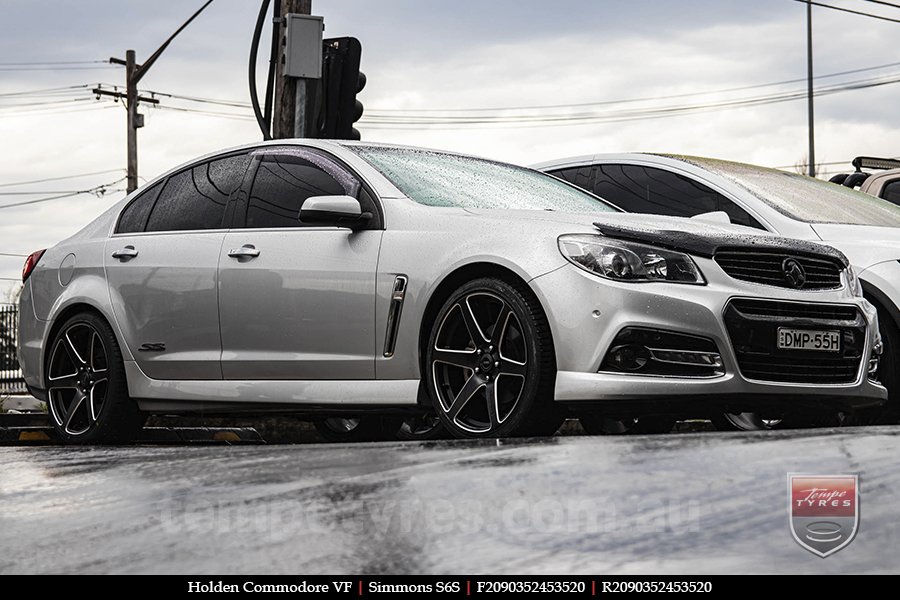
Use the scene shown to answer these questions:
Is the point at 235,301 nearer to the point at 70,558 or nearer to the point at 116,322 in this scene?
the point at 116,322

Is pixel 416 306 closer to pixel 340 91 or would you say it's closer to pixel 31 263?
pixel 31 263

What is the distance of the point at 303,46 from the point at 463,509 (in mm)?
7397

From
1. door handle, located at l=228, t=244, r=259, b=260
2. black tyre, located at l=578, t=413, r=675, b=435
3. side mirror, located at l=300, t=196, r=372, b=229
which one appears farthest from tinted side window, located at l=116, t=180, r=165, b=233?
black tyre, located at l=578, t=413, r=675, b=435

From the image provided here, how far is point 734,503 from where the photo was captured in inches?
149

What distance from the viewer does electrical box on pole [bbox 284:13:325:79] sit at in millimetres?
10539

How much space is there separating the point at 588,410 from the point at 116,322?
119 inches

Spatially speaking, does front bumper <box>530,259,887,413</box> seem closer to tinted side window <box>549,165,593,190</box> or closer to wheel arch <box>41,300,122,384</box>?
wheel arch <box>41,300,122,384</box>

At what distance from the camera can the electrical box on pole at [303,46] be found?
34.6 ft

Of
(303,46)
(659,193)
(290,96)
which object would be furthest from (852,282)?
(290,96)

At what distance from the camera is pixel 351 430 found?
8.94 metres

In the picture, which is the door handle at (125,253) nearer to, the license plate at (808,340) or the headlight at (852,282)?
the license plate at (808,340)

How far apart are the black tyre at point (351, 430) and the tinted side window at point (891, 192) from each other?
503 cm

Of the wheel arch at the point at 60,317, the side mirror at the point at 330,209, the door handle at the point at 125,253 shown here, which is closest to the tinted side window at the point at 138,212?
the door handle at the point at 125,253

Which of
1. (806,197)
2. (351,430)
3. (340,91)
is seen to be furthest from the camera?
(340,91)
